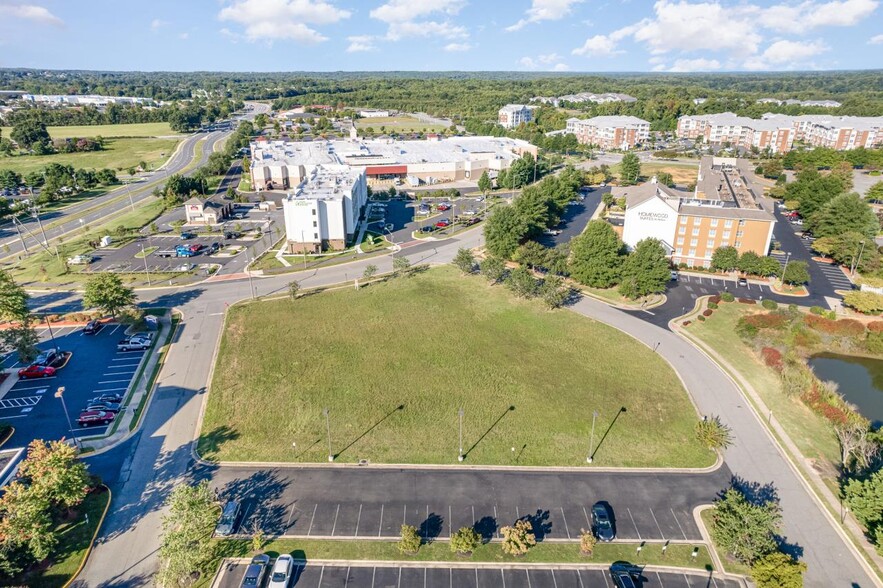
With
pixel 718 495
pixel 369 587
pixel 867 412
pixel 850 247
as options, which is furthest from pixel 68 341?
pixel 850 247

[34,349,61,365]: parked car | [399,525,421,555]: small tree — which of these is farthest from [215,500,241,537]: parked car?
[34,349,61,365]: parked car

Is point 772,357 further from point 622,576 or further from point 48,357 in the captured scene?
point 48,357

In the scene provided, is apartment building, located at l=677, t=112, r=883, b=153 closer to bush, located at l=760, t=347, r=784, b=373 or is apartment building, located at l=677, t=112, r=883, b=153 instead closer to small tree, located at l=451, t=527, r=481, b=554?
bush, located at l=760, t=347, r=784, b=373

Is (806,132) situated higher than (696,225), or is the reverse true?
(806,132)

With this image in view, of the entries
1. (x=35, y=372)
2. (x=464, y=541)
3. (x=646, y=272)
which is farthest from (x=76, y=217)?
(x=646, y=272)

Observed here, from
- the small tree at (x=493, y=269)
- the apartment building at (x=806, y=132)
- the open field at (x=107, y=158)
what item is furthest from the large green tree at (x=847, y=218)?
the open field at (x=107, y=158)

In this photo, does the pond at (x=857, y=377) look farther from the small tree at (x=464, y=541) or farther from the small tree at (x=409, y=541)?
the small tree at (x=409, y=541)

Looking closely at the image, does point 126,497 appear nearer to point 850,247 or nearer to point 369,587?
point 369,587
